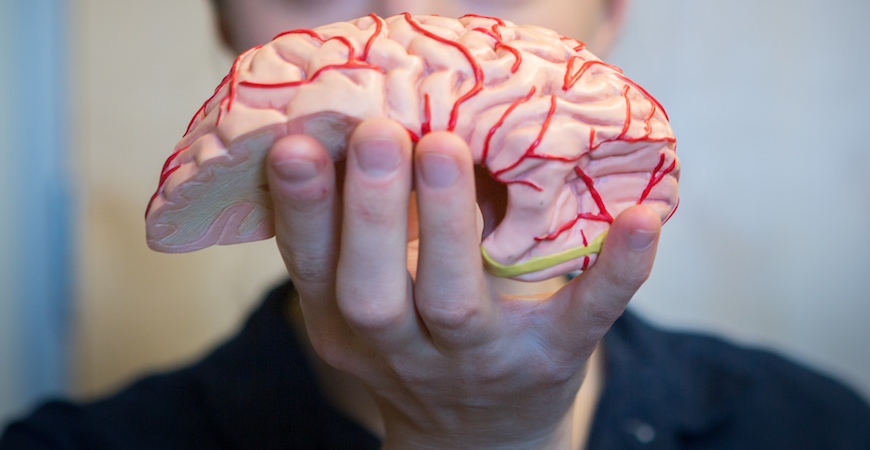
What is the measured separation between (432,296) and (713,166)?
4.67 feet

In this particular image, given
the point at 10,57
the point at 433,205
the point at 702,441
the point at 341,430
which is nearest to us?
the point at 433,205

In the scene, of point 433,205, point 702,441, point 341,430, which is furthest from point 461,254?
point 702,441

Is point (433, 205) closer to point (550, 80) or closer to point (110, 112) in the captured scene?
point (550, 80)

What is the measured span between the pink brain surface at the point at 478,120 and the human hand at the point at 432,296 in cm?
3

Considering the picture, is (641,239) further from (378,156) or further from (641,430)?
(641,430)

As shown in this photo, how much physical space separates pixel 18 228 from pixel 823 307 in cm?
186

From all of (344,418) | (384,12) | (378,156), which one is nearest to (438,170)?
(378,156)

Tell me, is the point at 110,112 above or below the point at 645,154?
below

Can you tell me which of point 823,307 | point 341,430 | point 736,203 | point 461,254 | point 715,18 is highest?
point 461,254

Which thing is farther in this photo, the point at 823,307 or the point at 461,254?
the point at 823,307

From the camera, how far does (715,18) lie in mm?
1775

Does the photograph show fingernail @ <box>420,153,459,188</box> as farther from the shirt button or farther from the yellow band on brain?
the shirt button

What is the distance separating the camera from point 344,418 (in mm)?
983

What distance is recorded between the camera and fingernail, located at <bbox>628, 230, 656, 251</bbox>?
1.65 ft
